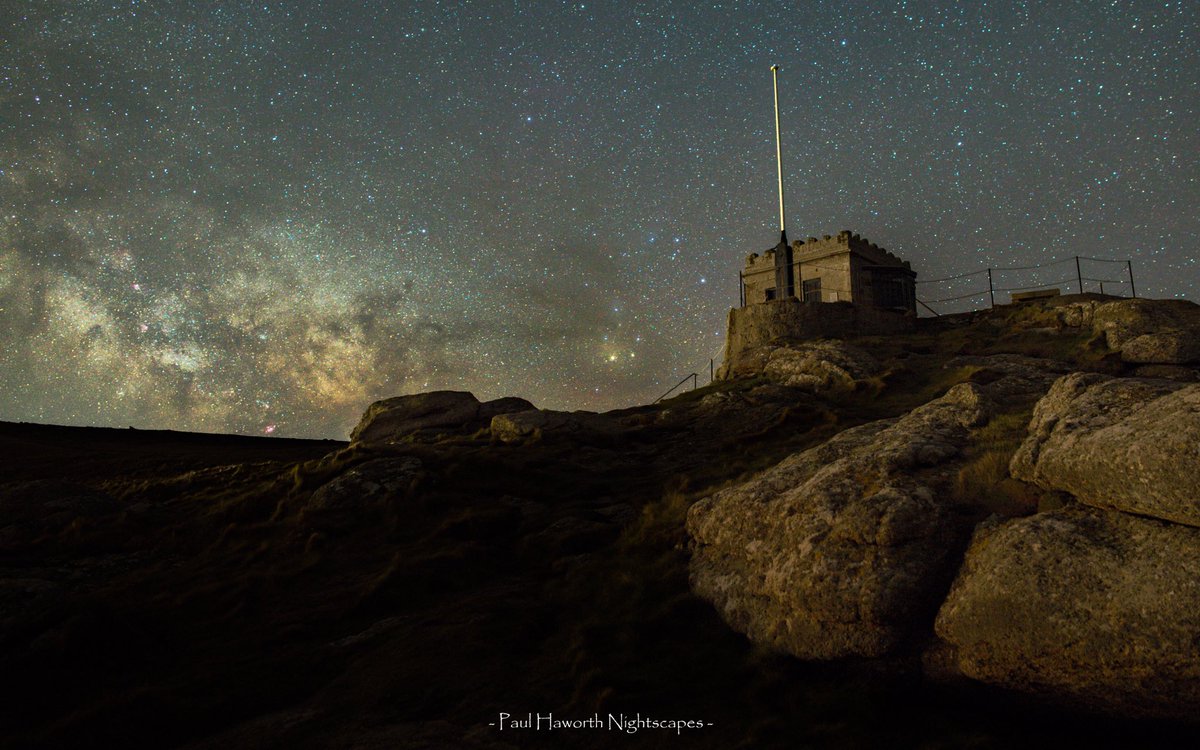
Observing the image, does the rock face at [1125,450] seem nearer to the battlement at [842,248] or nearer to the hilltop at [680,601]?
the hilltop at [680,601]

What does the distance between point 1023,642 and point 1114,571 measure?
98 centimetres

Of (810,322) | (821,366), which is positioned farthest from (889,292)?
(821,366)

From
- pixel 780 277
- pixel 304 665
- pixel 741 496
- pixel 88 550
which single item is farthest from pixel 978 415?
pixel 780 277

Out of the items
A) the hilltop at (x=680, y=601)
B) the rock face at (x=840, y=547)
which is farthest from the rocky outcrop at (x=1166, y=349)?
the rock face at (x=840, y=547)

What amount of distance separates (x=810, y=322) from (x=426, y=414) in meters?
24.3

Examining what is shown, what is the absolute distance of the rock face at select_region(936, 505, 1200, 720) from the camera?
177 inches

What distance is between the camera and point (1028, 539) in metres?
5.63

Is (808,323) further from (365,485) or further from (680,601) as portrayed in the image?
(680,601)

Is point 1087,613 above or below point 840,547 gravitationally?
below

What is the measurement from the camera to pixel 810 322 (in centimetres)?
3653

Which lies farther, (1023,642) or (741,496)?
(741,496)

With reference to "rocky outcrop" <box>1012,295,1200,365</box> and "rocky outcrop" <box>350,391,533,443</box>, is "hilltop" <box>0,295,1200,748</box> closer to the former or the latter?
"rocky outcrop" <box>350,391,533,443</box>

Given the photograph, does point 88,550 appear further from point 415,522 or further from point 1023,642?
point 1023,642

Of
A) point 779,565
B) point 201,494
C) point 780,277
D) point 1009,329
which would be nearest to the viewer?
point 779,565
